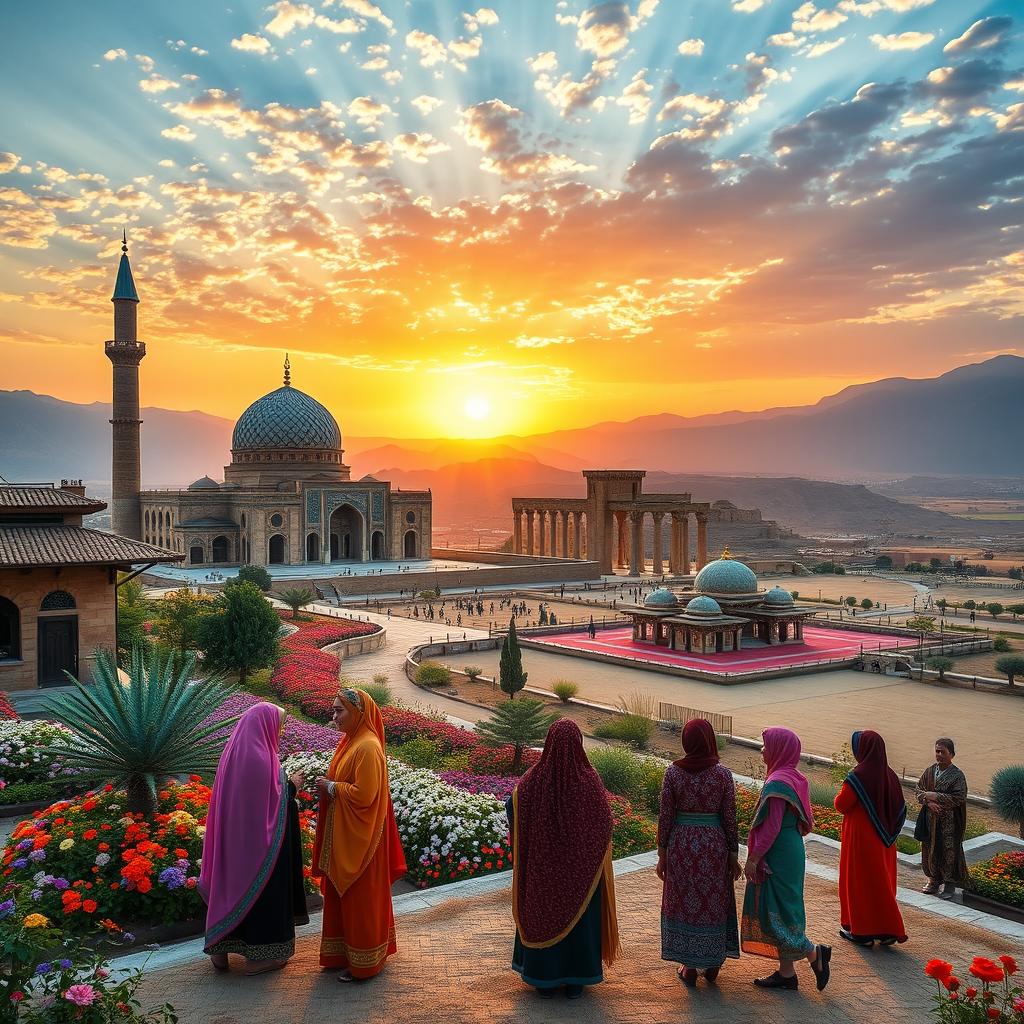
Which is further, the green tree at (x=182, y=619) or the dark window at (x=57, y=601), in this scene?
the green tree at (x=182, y=619)

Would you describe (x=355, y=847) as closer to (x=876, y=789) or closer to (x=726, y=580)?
(x=876, y=789)

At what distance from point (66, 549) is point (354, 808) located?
14.4m

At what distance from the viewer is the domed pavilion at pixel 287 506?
184ft

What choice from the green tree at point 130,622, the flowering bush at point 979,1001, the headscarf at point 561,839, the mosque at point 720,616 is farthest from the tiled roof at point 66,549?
the mosque at point 720,616

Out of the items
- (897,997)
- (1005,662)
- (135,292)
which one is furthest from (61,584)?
(135,292)

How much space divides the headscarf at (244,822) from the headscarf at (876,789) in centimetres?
472

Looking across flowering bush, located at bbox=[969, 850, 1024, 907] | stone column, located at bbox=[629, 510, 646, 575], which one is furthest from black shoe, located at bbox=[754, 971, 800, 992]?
stone column, located at bbox=[629, 510, 646, 575]

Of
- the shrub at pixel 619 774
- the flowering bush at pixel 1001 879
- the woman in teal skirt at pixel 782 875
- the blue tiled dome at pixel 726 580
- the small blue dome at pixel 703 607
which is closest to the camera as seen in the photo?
the woman in teal skirt at pixel 782 875

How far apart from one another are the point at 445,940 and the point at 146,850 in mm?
2868

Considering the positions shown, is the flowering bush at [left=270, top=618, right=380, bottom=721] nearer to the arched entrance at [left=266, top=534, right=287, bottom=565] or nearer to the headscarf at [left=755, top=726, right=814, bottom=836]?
the headscarf at [left=755, top=726, right=814, bottom=836]

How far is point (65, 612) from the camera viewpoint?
18828mm

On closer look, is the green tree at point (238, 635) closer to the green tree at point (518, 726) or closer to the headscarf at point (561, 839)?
the green tree at point (518, 726)

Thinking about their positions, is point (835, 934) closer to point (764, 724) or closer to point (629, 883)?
point (629, 883)

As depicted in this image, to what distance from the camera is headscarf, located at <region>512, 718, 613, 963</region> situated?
6.59m
